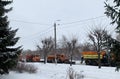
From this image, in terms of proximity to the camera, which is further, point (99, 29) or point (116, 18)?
point (99, 29)

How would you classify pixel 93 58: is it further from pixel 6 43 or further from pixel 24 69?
pixel 6 43

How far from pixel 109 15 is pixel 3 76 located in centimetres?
1598

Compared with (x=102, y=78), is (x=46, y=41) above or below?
above

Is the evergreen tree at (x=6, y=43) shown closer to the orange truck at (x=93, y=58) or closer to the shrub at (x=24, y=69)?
the shrub at (x=24, y=69)

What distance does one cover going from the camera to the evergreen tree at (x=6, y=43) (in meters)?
23.2

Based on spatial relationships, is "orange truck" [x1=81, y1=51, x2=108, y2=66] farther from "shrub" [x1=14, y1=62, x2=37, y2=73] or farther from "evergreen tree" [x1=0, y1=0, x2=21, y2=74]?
"evergreen tree" [x1=0, y1=0, x2=21, y2=74]

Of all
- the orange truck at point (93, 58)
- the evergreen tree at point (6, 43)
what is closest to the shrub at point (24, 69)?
the evergreen tree at point (6, 43)

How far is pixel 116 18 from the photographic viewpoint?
34.7 feet

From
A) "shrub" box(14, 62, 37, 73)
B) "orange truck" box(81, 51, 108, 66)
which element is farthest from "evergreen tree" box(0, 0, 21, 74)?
"orange truck" box(81, 51, 108, 66)

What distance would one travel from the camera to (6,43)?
23484mm

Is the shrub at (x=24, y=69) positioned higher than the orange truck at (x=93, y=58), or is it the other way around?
the orange truck at (x=93, y=58)

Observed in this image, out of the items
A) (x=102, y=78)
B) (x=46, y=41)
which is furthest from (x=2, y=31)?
(x=46, y=41)

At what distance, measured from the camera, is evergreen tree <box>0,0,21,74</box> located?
23.2 m

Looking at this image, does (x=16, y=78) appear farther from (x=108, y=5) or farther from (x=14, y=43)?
(x=108, y=5)
